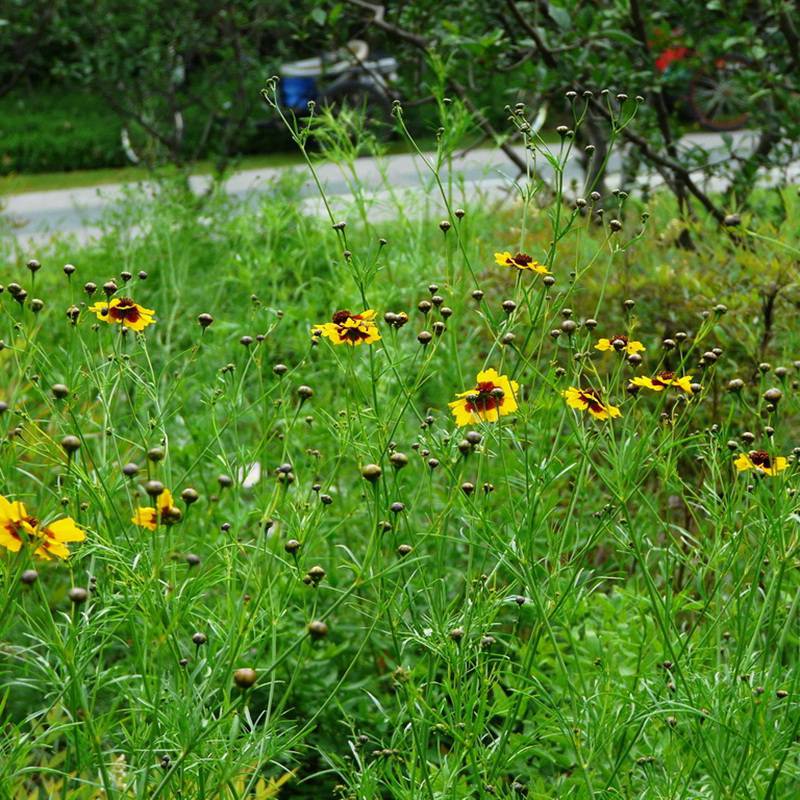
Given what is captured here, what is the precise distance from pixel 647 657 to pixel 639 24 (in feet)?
10.4

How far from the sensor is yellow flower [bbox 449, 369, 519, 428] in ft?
5.84

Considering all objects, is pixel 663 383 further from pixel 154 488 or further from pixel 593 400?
pixel 154 488

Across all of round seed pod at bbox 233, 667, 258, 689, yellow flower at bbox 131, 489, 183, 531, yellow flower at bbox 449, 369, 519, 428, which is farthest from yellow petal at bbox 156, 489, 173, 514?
yellow flower at bbox 449, 369, 519, 428

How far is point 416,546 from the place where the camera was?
1.61 m

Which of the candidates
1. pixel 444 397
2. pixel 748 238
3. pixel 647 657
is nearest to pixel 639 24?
pixel 748 238

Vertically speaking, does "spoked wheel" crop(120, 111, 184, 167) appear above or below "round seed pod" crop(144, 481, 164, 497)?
below

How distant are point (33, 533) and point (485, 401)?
2.49 feet

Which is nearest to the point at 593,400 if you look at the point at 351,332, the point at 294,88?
the point at 351,332

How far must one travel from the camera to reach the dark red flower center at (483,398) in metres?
1.78

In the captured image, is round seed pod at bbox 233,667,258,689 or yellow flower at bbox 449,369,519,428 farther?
yellow flower at bbox 449,369,519,428

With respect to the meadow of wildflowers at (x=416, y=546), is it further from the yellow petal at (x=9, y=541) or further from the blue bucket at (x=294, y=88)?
the blue bucket at (x=294, y=88)

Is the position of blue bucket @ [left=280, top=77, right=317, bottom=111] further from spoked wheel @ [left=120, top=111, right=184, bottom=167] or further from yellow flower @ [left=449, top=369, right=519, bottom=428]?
yellow flower @ [left=449, top=369, right=519, bottom=428]

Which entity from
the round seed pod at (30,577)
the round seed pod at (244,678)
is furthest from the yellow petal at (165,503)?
the round seed pod at (244,678)

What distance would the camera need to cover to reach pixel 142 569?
1783mm
